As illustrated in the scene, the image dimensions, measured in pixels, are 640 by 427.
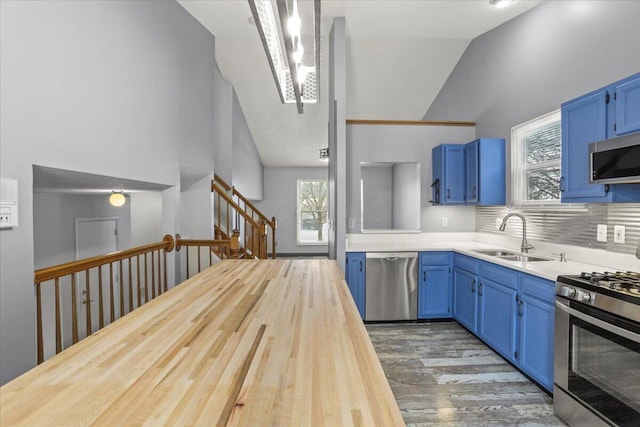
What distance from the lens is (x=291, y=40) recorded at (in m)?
1.58

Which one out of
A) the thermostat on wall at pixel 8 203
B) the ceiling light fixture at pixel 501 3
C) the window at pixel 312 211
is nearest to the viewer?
the thermostat on wall at pixel 8 203

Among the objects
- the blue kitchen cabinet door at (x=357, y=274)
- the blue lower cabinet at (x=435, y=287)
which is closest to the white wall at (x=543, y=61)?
the blue lower cabinet at (x=435, y=287)

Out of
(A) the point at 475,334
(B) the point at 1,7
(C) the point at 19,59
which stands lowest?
(A) the point at 475,334

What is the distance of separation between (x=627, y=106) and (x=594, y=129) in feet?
0.81

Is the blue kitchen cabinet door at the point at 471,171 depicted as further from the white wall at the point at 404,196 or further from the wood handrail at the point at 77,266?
the wood handrail at the point at 77,266

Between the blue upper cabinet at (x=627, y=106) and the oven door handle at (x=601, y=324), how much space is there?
1.07 metres

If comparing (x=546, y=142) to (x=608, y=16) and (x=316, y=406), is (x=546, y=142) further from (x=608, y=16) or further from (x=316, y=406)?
(x=316, y=406)

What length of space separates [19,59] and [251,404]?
2.02 metres

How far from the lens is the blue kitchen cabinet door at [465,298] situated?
133 inches

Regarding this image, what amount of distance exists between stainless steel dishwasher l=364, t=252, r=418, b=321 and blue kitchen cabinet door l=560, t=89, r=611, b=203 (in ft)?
5.50

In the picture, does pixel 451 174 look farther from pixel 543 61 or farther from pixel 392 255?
pixel 543 61

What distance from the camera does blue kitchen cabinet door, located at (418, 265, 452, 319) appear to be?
3.83m

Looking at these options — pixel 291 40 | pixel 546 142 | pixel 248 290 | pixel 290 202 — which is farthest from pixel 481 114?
pixel 290 202

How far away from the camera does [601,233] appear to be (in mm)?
2574
